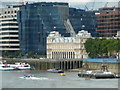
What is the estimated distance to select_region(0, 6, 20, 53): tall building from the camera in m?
145

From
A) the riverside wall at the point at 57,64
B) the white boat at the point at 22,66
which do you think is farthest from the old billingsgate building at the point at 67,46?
the white boat at the point at 22,66

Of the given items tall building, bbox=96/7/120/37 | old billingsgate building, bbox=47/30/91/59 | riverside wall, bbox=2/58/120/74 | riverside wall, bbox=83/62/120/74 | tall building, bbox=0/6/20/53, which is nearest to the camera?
riverside wall, bbox=83/62/120/74

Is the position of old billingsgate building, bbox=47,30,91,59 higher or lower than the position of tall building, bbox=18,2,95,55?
lower

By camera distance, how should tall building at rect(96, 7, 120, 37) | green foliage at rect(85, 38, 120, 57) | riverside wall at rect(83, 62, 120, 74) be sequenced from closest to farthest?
riverside wall at rect(83, 62, 120, 74) < green foliage at rect(85, 38, 120, 57) < tall building at rect(96, 7, 120, 37)

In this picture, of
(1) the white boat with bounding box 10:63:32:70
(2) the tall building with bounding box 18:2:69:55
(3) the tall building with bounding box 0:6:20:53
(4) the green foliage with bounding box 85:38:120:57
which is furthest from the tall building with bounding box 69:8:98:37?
(1) the white boat with bounding box 10:63:32:70

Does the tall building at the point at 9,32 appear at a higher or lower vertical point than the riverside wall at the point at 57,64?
higher

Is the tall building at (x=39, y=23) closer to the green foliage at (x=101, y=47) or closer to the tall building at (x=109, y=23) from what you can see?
the tall building at (x=109, y=23)

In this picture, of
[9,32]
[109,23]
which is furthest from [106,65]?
[9,32]

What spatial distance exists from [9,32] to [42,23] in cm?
1356

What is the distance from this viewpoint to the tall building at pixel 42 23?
135375 millimetres

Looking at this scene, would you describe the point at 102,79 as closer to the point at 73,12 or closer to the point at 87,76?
the point at 87,76

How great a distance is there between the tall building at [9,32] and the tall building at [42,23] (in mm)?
4364

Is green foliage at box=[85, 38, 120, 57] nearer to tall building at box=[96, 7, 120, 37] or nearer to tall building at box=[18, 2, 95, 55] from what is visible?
tall building at box=[18, 2, 95, 55]

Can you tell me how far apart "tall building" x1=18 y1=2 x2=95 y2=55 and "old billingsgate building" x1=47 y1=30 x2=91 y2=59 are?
7.54m
